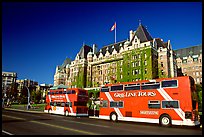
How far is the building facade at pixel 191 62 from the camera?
79481 millimetres

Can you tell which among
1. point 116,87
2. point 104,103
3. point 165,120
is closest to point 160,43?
point 116,87

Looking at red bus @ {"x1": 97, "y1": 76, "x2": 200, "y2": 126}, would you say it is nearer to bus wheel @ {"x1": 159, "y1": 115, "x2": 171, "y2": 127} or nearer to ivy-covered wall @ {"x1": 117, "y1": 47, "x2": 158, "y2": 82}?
bus wheel @ {"x1": 159, "y1": 115, "x2": 171, "y2": 127}

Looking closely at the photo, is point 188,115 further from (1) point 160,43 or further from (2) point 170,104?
(1) point 160,43

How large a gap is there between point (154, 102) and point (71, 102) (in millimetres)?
14786

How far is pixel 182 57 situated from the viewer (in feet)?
292

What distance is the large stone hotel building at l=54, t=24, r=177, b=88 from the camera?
6066 cm

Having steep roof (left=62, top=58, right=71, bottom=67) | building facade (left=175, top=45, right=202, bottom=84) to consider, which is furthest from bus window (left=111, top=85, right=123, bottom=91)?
steep roof (left=62, top=58, right=71, bottom=67)

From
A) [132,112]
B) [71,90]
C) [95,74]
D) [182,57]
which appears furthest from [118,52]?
[132,112]

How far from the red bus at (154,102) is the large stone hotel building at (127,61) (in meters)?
37.1

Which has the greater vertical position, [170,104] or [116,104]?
[170,104]

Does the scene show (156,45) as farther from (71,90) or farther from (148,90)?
(148,90)

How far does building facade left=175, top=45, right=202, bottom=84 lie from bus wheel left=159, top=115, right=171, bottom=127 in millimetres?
66589

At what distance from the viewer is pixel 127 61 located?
6512 cm

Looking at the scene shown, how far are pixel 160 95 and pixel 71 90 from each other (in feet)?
50.6
